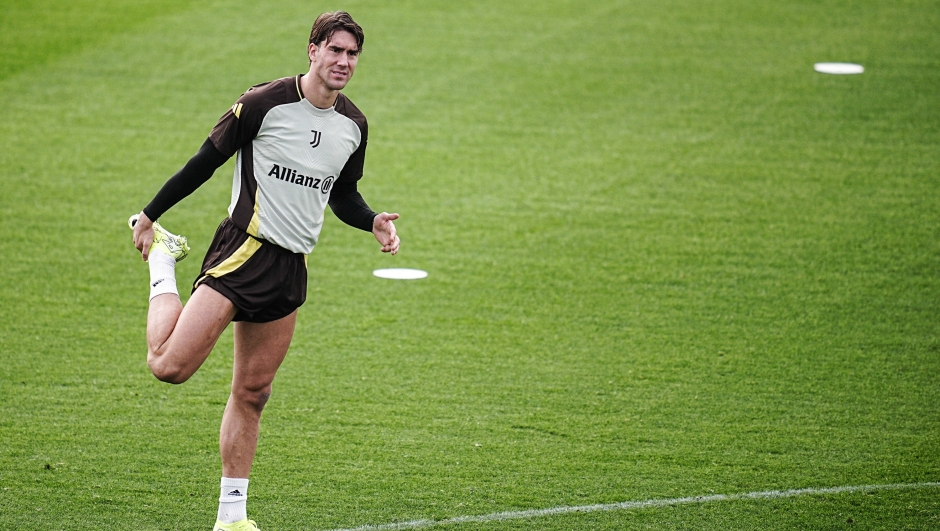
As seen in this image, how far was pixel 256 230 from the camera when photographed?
362cm

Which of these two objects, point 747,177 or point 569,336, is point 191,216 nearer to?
point 569,336

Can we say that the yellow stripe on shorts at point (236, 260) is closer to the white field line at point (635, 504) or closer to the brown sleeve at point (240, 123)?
the brown sleeve at point (240, 123)

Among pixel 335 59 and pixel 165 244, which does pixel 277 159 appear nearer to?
pixel 335 59

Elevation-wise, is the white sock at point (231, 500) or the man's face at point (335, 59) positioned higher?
the man's face at point (335, 59)

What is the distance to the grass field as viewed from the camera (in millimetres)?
4426

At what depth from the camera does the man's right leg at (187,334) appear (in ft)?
11.4

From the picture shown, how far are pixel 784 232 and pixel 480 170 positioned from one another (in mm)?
2497

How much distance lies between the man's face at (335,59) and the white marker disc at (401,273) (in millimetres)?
3300

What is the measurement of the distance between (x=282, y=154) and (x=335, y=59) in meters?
0.38

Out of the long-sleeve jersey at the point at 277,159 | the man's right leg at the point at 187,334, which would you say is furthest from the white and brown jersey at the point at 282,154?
the man's right leg at the point at 187,334

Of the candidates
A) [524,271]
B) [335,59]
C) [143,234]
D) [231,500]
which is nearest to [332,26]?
[335,59]

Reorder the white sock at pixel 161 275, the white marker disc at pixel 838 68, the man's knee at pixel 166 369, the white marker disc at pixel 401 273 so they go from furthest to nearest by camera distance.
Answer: the white marker disc at pixel 838 68, the white marker disc at pixel 401 273, the white sock at pixel 161 275, the man's knee at pixel 166 369

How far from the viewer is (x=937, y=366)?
18.5 feet


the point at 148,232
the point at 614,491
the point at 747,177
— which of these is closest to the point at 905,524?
the point at 614,491
